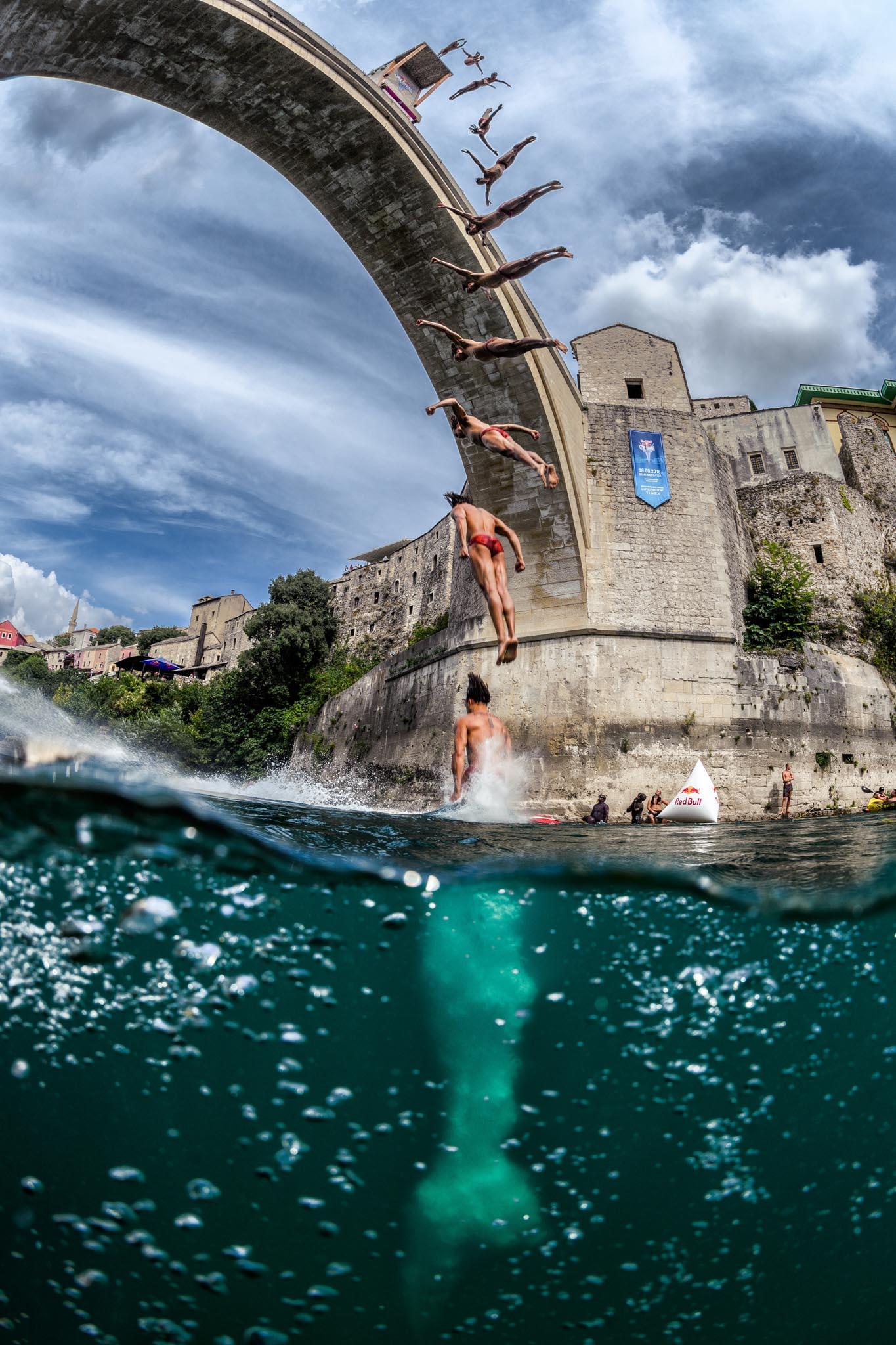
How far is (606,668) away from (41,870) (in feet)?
34.8

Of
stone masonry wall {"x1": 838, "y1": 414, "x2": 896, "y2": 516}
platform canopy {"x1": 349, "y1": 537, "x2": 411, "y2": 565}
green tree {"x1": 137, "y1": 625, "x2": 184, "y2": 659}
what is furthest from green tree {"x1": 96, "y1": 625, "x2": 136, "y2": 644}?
stone masonry wall {"x1": 838, "y1": 414, "x2": 896, "y2": 516}

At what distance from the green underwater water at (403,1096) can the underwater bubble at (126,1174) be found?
0.8 inches

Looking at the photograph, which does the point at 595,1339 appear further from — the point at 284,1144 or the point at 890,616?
the point at 890,616

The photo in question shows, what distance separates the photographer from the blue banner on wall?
15.3m

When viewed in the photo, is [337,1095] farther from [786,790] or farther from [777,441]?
[777,441]

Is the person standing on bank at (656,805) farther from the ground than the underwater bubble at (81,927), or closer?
farther from the ground

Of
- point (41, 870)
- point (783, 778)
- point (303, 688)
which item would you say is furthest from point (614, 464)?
point (303, 688)

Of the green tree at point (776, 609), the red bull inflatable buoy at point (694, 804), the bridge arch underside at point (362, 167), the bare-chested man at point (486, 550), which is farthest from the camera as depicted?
the green tree at point (776, 609)

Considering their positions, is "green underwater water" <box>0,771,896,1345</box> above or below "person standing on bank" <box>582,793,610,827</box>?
below

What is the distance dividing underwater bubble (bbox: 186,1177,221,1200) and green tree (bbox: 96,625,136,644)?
3151 inches

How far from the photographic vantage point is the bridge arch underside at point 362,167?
411 inches

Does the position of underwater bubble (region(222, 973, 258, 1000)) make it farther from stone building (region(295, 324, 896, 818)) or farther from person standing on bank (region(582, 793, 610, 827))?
stone building (region(295, 324, 896, 818))

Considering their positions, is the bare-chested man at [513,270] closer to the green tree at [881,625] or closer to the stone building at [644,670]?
the stone building at [644,670]

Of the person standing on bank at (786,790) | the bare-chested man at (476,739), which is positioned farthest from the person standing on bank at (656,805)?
the bare-chested man at (476,739)
